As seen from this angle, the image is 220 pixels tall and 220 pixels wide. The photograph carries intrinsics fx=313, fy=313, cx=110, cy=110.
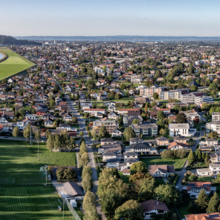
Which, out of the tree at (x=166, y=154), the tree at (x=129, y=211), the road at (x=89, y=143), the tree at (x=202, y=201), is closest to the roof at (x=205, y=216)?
the tree at (x=202, y=201)

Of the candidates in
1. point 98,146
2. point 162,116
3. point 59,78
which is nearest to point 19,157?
point 98,146

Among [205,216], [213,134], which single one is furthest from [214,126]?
[205,216]

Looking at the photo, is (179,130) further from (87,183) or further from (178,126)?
(87,183)

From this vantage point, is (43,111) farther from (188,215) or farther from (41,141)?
(188,215)

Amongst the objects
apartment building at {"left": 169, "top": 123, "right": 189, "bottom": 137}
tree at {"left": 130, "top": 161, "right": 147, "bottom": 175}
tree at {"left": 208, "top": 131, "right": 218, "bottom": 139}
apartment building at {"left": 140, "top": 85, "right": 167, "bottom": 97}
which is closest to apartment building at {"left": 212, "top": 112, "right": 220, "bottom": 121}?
apartment building at {"left": 169, "top": 123, "right": 189, "bottom": 137}

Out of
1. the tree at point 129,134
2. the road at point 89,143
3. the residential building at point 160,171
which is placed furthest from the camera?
the tree at point 129,134

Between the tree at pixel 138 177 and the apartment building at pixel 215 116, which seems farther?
the apartment building at pixel 215 116

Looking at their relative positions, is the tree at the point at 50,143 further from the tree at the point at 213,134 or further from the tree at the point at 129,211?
the tree at the point at 213,134
